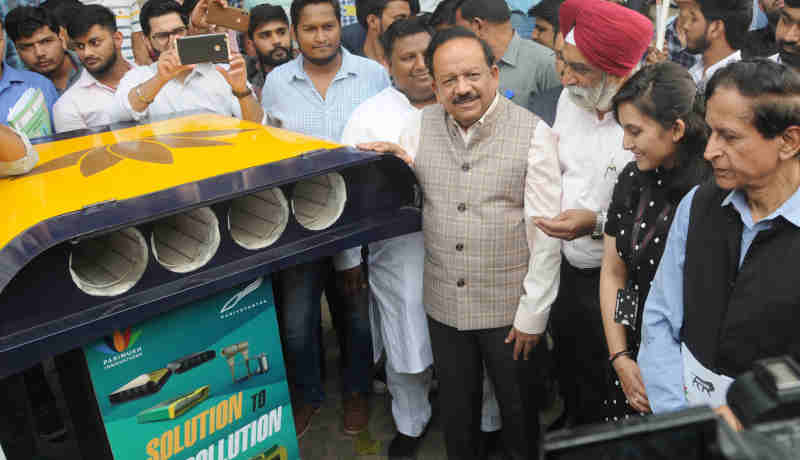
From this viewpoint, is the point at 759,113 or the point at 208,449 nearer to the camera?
the point at 759,113

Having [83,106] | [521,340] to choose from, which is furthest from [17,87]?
[521,340]

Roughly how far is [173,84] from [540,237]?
1888mm

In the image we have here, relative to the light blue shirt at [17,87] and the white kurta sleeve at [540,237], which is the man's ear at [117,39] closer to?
the light blue shirt at [17,87]

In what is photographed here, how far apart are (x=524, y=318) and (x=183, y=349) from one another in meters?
1.08

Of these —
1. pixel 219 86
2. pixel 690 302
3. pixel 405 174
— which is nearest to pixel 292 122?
pixel 219 86

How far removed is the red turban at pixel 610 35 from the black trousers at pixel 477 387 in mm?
963

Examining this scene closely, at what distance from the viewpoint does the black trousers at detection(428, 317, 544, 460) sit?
2.27 m

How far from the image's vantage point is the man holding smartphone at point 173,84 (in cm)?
271

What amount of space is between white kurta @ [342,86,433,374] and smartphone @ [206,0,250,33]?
62 centimetres

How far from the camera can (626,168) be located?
76.2 inches

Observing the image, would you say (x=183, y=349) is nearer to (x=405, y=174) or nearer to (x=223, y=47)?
(x=405, y=174)

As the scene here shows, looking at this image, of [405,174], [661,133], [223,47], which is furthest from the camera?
[223,47]

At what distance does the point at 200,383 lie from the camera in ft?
6.50

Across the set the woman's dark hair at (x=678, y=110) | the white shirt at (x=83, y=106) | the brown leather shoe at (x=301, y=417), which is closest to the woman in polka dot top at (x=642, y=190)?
the woman's dark hair at (x=678, y=110)
